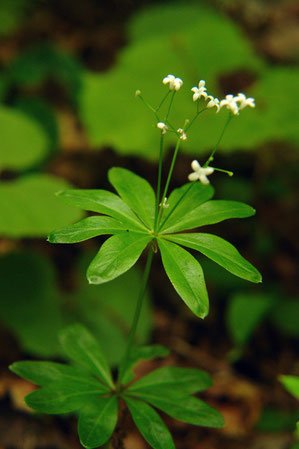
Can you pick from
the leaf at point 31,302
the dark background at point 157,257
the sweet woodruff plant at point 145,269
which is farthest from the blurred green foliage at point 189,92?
the sweet woodruff plant at point 145,269

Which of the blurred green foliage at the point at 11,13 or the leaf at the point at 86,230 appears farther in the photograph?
the blurred green foliage at the point at 11,13

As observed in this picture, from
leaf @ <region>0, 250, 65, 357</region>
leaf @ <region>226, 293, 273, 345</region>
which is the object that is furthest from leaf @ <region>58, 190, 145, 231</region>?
leaf @ <region>226, 293, 273, 345</region>

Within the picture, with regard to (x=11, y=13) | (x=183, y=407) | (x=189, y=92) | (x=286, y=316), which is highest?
(x=11, y=13)

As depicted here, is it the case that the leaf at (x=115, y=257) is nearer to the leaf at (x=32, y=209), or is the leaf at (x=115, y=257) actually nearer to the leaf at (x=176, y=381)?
the leaf at (x=176, y=381)

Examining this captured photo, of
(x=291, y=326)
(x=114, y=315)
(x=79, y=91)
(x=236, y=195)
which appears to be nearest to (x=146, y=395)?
(x=114, y=315)

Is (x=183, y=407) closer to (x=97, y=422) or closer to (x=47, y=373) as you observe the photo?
(x=97, y=422)

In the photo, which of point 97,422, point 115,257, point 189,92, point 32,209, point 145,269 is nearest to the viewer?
point 115,257

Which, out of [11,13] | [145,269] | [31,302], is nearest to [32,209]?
[31,302]
